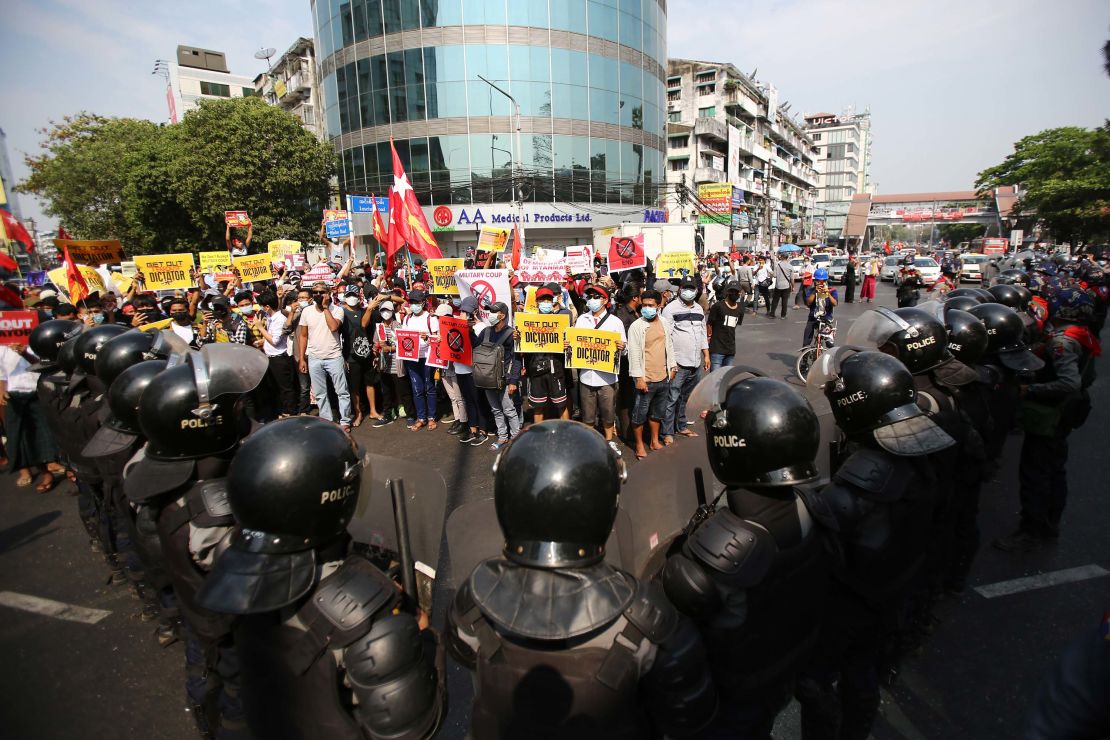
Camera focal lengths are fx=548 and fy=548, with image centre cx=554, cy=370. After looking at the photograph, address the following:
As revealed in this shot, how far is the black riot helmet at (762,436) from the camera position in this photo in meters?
1.92

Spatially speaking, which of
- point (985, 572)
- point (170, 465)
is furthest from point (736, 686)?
point (985, 572)

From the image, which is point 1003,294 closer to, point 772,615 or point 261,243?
point 772,615

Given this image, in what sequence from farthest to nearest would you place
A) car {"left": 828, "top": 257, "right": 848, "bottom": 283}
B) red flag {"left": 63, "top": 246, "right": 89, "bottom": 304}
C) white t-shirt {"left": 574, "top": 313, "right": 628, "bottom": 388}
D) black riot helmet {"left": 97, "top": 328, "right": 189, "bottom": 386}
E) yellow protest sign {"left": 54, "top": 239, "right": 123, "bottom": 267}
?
car {"left": 828, "top": 257, "right": 848, "bottom": 283} < yellow protest sign {"left": 54, "top": 239, "right": 123, "bottom": 267} < red flag {"left": 63, "top": 246, "right": 89, "bottom": 304} < white t-shirt {"left": 574, "top": 313, "right": 628, "bottom": 388} < black riot helmet {"left": 97, "top": 328, "right": 189, "bottom": 386}

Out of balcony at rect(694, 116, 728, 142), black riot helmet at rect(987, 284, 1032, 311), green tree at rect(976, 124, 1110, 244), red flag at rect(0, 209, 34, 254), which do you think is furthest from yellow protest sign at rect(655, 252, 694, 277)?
balcony at rect(694, 116, 728, 142)

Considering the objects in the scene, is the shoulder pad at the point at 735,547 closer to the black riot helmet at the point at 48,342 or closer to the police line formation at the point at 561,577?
the police line formation at the point at 561,577

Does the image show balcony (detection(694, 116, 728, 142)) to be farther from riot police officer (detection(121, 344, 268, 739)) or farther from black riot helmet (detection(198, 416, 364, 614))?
black riot helmet (detection(198, 416, 364, 614))

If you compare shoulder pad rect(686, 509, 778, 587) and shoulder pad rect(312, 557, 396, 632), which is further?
shoulder pad rect(686, 509, 778, 587)

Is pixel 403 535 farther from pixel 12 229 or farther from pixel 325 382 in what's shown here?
pixel 12 229

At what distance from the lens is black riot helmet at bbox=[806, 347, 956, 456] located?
96.6 inches

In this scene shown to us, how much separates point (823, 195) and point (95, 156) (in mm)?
128544

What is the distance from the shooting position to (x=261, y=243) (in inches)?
1110

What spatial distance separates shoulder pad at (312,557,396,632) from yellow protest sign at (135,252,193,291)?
38.2ft

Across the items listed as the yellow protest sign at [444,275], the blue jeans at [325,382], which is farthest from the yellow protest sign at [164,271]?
the yellow protest sign at [444,275]

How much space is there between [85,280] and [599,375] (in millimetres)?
10212
